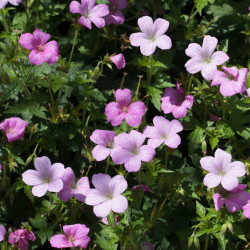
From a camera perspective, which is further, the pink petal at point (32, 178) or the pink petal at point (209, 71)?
the pink petal at point (209, 71)

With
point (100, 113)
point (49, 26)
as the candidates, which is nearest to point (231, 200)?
point (100, 113)

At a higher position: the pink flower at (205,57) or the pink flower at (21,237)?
the pink flower at (205,57)

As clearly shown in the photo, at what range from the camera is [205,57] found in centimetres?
252

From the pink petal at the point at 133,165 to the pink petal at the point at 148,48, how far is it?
60 centimetres

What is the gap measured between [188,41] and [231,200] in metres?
1.24

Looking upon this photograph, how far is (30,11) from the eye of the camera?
3.12 m

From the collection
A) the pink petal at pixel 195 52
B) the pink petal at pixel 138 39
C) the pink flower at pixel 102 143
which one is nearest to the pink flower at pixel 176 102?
the pink petal at pixel 195 52

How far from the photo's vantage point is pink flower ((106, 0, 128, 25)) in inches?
113

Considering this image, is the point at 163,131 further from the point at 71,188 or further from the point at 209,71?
the point at 71,188

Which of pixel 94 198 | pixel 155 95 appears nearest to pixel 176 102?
pixel 155 95

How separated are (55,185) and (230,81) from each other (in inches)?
37.6

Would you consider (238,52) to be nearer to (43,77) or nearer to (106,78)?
(106,78)

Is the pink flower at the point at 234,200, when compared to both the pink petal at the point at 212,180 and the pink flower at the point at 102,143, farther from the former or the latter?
the pink flower at the point at 102,143

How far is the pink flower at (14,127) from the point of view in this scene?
260 cm
